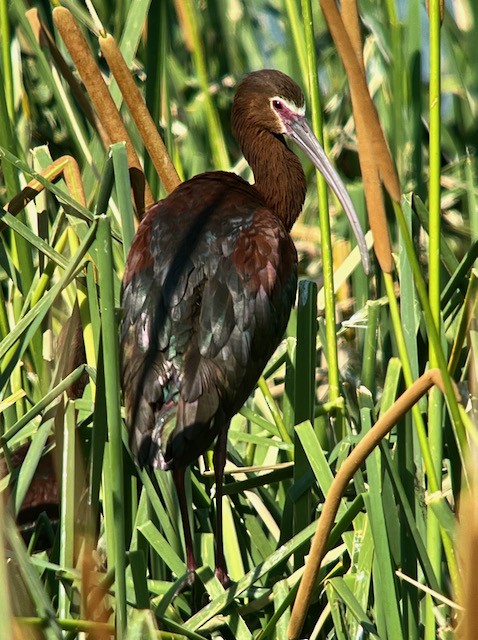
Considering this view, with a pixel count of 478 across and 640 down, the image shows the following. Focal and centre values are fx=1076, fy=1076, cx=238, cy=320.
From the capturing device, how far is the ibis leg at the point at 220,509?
8.04 ft

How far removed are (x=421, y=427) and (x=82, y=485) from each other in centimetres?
70

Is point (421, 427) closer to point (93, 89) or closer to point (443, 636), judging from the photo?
point (443, 636)

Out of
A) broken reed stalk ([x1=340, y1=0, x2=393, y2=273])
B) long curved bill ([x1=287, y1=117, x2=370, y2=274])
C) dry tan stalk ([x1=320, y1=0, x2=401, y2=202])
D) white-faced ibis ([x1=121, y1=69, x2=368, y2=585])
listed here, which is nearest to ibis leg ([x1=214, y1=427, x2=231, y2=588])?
white-faced ibis ([x1=121, y1=69, x2=368, y2=585])

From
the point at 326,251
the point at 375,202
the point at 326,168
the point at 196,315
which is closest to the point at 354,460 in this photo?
the point at 375,202

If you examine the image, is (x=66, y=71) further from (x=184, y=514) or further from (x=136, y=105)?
(x=184, y=514)

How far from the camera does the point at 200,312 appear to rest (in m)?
2.55

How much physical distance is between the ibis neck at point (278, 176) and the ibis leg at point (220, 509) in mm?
897

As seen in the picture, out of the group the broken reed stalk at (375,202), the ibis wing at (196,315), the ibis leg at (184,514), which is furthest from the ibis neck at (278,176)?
the broken reed stalk at (375,202)

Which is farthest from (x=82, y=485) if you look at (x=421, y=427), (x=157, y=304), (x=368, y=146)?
(x=368, y=146)

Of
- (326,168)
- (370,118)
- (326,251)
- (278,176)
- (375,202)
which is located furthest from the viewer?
(278,176)

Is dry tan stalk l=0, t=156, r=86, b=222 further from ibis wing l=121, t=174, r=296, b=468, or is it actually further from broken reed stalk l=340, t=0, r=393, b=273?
broken reed stalk l=340, t=0, r=393, b=273

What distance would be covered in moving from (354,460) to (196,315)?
104cm

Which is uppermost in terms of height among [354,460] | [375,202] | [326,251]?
[375,202]

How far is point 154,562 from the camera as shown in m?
2.29
